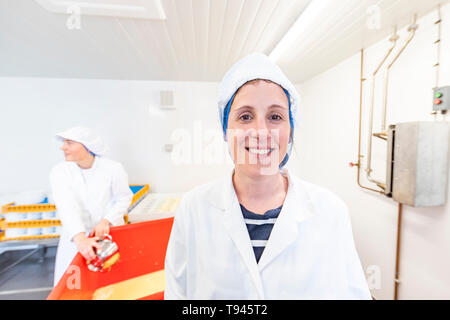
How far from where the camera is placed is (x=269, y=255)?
55cm

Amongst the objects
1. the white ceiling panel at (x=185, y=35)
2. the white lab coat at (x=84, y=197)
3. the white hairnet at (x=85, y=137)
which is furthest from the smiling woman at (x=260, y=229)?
A: the white hairnet at (x=85, y=137)

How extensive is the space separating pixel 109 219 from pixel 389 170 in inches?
86.0

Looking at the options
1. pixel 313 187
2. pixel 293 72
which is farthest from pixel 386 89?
pixel 313 187

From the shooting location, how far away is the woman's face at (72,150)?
1346mm

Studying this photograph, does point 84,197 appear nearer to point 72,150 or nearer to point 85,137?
point 72,150

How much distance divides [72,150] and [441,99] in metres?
2.64

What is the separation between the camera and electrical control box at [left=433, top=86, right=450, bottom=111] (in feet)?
3.48

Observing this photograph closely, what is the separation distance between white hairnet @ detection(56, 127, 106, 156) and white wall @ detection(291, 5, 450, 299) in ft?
8.18

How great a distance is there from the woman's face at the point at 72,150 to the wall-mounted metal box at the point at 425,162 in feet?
7.85

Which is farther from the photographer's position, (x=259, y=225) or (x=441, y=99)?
(x=441, y=99)

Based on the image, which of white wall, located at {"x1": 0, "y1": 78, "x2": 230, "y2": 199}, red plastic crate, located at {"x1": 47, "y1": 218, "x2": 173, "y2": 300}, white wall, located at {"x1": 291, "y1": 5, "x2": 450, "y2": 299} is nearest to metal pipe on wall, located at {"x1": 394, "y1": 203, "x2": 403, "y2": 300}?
white wall, located at {"x1": 291, "y1": 5, "x2": 450, "y2": 299}

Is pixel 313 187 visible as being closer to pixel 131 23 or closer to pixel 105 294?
pixel 105 294

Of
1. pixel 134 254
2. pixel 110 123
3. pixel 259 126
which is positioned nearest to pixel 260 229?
pixel 259 126

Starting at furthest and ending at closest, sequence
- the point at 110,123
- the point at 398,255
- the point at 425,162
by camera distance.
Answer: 1. the point at 110,123
2. the point at 398,255
3. the point at 425,162
